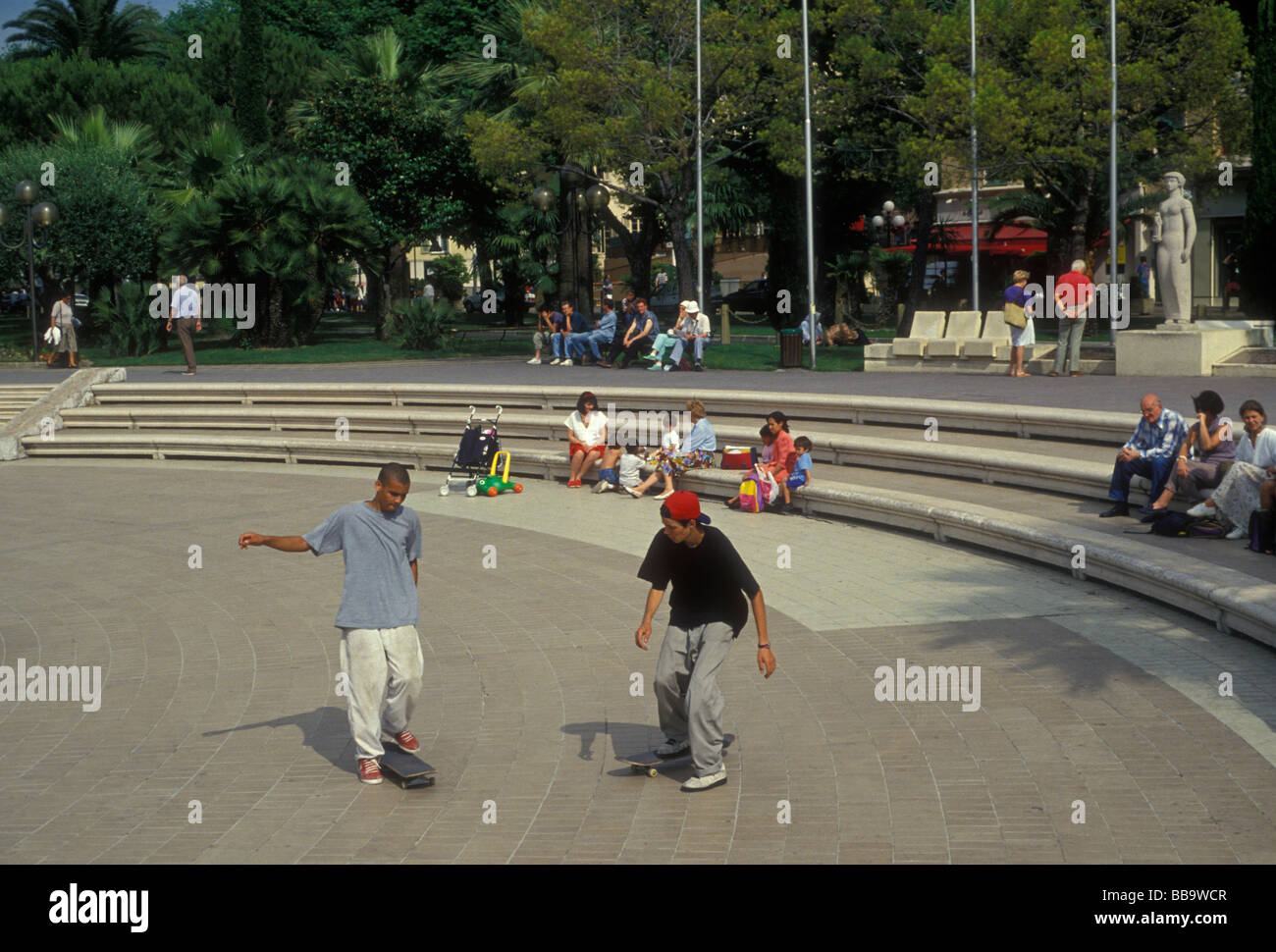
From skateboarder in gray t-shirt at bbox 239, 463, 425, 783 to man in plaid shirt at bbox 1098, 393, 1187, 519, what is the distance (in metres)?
7.40

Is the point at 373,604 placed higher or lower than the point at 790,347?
lower

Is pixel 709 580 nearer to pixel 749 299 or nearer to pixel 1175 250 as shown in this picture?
pixel 1175 250

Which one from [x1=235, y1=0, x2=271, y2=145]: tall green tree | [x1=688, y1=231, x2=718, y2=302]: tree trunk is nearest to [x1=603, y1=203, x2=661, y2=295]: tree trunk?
[x1=688, y1=231, x2=718, y2=302]: tree trunk

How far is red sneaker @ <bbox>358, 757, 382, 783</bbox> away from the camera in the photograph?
736cm

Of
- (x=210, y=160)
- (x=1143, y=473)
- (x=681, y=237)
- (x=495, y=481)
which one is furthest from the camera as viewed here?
(x=210, y=160)

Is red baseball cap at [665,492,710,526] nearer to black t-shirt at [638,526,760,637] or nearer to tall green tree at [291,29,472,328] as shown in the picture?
black t-shirt at [638,526,760,637]

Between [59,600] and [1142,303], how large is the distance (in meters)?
38.9

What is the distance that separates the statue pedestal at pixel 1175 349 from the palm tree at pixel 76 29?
46.4 metres

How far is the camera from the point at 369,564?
736 cm

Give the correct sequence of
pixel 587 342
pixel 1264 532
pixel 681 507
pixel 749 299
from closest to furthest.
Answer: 1. pixel 681 507
2. pixel 1264 532
3. pixel 587 342
4. pixel 749 299

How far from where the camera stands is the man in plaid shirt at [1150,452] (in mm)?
12328

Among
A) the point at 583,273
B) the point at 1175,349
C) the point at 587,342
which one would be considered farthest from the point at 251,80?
the point at 1175,349

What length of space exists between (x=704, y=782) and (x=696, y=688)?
1.54 ft

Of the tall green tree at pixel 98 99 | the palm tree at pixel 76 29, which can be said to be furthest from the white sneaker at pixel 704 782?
the palm tree at pixel 76 29
